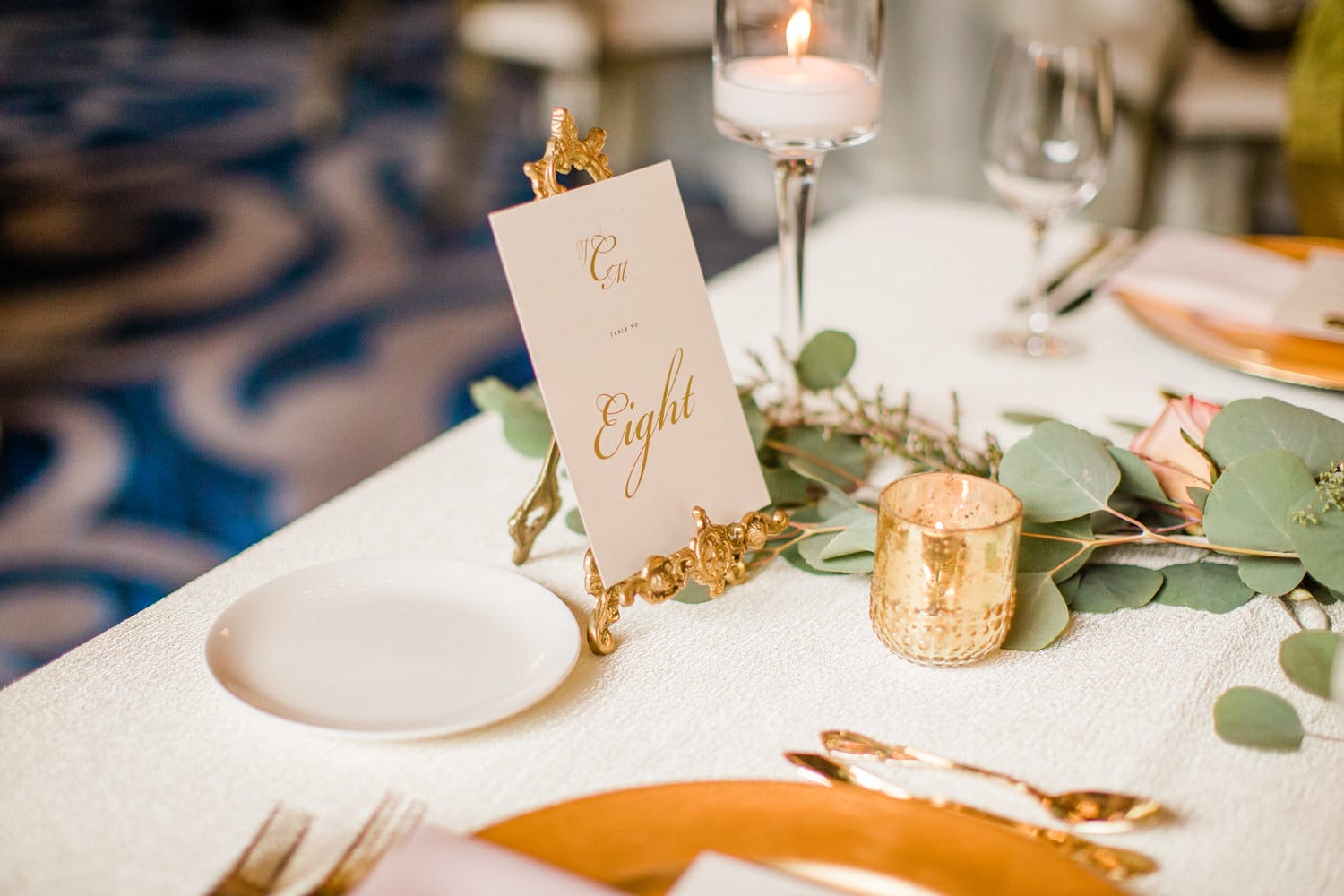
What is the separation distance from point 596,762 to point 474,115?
9.50 feet

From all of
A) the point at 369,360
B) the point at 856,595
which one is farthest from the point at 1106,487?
the point at 369,360

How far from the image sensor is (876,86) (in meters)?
0.70

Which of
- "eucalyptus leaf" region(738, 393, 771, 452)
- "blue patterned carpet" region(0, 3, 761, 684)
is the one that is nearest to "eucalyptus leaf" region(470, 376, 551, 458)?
"eucalyptus leaf" region(738, 393, 771, 452)

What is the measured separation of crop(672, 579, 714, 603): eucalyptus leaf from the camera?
58 cm

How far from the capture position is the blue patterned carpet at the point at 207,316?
1748 millimetres

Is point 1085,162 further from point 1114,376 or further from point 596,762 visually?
point 596,762

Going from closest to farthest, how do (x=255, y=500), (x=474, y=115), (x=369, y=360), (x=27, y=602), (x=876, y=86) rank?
1. (x=876, y=86)
2. (x=27, y=602)
3. (x=255, y=500)
4. (x=369, y=360)
5. (x=474, y=115)

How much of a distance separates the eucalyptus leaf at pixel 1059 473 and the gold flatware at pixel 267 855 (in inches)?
14.6

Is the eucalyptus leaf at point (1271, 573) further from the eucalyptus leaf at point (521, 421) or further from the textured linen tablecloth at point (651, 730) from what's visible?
the eucalyptus leaf at point (521, 421)

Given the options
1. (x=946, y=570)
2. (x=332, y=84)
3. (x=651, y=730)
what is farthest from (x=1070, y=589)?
(x=332, y=84)

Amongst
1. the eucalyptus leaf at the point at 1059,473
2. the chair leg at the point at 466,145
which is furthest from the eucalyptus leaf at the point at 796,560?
the chair leg at the point at 466,145

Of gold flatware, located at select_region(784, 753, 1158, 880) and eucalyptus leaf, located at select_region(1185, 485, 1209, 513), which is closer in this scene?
gold flatware, located at select_region(784, 753, 1158, 880)

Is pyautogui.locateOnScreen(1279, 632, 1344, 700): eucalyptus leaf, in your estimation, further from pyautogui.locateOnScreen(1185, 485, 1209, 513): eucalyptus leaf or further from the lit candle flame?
the lit candle flame

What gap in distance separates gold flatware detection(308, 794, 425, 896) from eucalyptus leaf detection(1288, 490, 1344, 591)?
1.36ft
